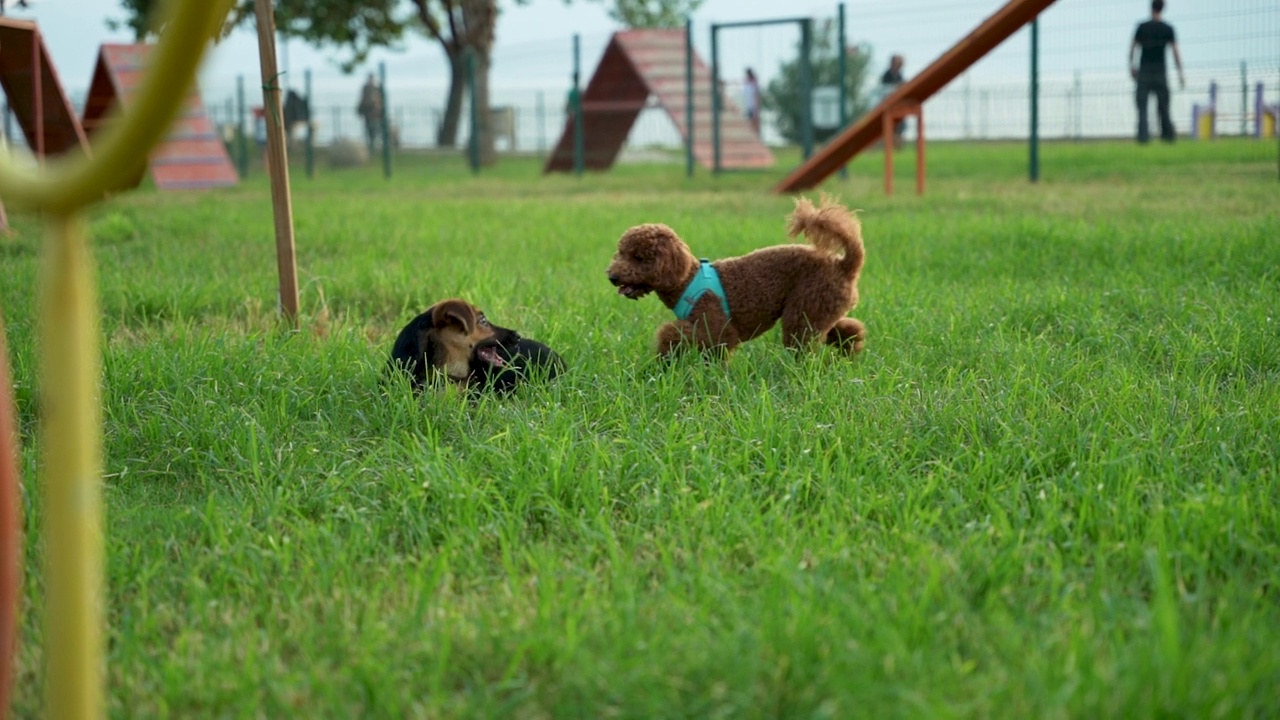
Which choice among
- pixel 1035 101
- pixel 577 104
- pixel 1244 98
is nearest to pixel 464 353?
pixel 1035 101

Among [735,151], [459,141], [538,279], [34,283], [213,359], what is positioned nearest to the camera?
[213,359]

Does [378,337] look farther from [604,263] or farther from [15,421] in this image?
[604,263]

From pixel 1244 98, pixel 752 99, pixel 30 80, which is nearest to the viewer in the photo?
pixel 30 80

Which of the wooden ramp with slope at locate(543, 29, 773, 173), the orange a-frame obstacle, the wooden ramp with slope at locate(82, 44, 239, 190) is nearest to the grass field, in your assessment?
the orange a-frame obstacle

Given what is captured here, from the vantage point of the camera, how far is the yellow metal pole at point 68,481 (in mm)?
1423

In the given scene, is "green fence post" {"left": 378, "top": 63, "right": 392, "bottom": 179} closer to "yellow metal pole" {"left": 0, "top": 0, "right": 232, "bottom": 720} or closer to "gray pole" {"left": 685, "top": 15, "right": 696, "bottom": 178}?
"gray pole" {"left": 685, "top": 15, "right": 696, "bottom": 178}

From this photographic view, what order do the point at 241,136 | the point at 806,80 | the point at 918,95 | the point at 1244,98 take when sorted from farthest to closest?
the point at 241,136 → the point at 806,80 → the point at 1244,98 → the point at 918,95

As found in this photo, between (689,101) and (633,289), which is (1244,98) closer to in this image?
(689,101)

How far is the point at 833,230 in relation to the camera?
12.6 ft

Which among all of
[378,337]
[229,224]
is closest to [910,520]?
[378,337]

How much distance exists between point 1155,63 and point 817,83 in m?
11.8

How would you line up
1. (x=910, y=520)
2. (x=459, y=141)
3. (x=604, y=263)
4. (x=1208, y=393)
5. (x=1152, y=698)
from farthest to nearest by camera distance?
1. (x=459, y=141)
2. (x=604, y=263)
3. (x=1208, y=393)
4. (x=910, y=520)
5. (x=1152, y=698)

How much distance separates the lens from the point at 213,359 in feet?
12.7

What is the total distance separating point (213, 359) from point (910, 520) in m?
2.43
